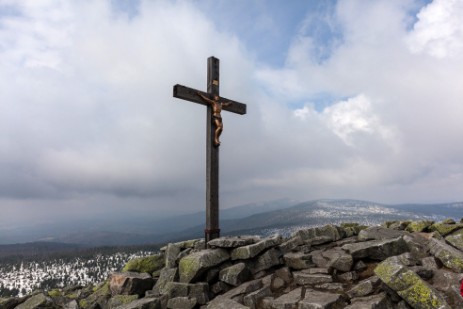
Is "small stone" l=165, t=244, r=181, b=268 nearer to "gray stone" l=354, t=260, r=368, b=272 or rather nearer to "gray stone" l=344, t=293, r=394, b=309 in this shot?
"gray stone" l=354, t=260, r=368, b=272

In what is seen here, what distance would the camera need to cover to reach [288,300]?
9938 mm

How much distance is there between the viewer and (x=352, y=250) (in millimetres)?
12047

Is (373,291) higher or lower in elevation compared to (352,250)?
lower

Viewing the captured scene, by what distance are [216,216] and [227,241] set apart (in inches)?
102

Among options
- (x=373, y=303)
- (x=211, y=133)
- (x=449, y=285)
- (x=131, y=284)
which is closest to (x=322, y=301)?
(x=373, y=303)

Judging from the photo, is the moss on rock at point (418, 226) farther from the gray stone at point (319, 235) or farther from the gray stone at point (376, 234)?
the gray stone at point (319, 235)

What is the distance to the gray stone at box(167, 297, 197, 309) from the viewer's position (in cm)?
1136

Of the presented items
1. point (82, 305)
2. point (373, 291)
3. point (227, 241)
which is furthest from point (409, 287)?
point (82, 305)

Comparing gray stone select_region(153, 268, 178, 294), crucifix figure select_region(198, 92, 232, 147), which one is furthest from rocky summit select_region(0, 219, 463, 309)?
crucifix figure select_region(198, 92, 232, 147)

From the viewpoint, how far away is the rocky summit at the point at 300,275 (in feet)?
28.9

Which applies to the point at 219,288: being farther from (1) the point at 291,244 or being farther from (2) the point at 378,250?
(2) the point at 378,250

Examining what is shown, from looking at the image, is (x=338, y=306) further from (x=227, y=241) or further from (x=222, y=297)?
(x=227, y=241)

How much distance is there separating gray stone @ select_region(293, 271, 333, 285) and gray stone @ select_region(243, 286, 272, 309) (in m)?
1.22

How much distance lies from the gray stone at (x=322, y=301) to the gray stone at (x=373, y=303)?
41 centimetres
